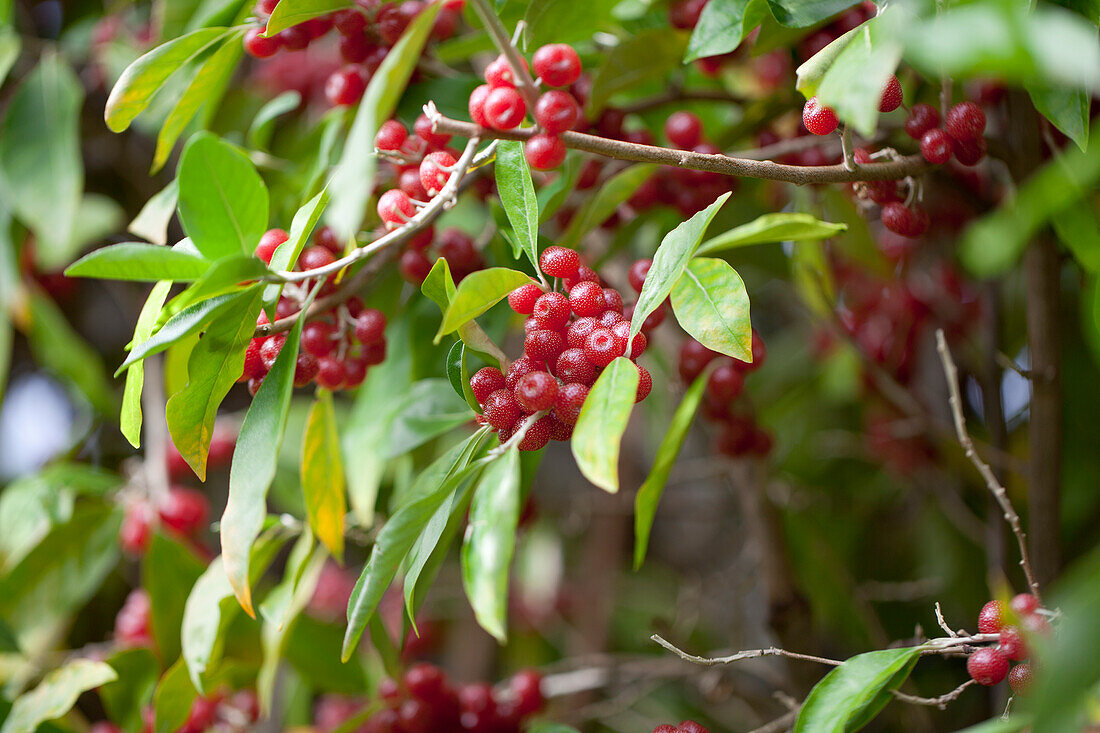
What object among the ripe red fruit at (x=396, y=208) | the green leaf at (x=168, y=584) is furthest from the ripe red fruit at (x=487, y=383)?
the green leaf at (x=168, y=584)

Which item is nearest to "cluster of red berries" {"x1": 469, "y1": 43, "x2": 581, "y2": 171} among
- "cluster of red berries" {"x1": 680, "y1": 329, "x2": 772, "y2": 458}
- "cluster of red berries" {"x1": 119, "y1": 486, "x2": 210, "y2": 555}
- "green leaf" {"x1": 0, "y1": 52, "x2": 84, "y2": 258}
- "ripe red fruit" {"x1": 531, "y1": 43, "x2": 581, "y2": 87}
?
"ripe red fruit" {"x1": 531, "y1": 43, "x2": 581, "y2": 87}

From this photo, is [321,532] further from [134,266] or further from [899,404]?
[899,404]

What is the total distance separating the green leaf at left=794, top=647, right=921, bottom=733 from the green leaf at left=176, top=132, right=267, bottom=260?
450mm

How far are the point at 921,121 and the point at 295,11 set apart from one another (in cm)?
43

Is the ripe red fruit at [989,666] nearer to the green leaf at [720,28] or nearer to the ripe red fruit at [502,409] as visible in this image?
the ripe red fruit at [502,409]

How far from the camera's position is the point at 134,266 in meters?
0.49

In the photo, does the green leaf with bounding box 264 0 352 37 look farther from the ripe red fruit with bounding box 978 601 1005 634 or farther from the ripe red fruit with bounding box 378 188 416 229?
the ripe red fruit with bounding box 978 601 1005 634

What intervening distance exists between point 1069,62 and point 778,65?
989 millimetres

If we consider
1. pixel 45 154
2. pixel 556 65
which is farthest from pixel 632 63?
pixel 45 154

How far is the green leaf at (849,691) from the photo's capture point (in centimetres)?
49

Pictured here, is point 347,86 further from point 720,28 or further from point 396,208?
point 720,28

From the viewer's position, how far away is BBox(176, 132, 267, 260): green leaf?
0.51 metres

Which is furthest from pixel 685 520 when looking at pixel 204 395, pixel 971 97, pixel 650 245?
pixel 204 395

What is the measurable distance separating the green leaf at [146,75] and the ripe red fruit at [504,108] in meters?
0.26
